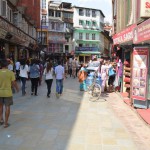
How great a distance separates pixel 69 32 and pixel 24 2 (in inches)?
1642

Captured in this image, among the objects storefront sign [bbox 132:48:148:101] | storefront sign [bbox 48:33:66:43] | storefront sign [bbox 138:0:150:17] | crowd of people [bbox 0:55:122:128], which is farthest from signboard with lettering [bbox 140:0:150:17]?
storefront sign [bbox 48:33:66:43]

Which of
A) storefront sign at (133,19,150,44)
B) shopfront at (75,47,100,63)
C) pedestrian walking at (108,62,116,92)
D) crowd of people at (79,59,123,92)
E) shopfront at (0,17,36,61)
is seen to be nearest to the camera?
storefront sign at (133,19,150,44)

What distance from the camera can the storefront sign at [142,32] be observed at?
8655 millimetres

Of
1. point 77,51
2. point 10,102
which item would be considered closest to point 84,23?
point 77,51

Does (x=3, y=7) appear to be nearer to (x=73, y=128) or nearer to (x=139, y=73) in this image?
(x=139, y=73)

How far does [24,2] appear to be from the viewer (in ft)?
108

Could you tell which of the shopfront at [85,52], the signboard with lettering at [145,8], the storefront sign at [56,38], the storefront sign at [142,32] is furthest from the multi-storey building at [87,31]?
the storefront sign at [142,32]

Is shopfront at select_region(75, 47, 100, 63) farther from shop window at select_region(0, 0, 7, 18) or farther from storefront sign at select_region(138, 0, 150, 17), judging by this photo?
storefront sign at select_region(138, 0, 150, 17)

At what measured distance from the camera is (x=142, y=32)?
9.31m

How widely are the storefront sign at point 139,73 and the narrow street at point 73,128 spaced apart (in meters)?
0.70

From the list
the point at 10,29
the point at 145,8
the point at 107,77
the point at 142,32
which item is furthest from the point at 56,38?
the point at 142,32

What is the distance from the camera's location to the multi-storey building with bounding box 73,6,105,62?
75250 mm

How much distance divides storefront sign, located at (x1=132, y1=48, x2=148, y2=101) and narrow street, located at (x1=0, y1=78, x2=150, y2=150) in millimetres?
699

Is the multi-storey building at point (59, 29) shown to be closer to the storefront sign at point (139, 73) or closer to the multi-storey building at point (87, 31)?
the multi-storey building at point (87, 31)
